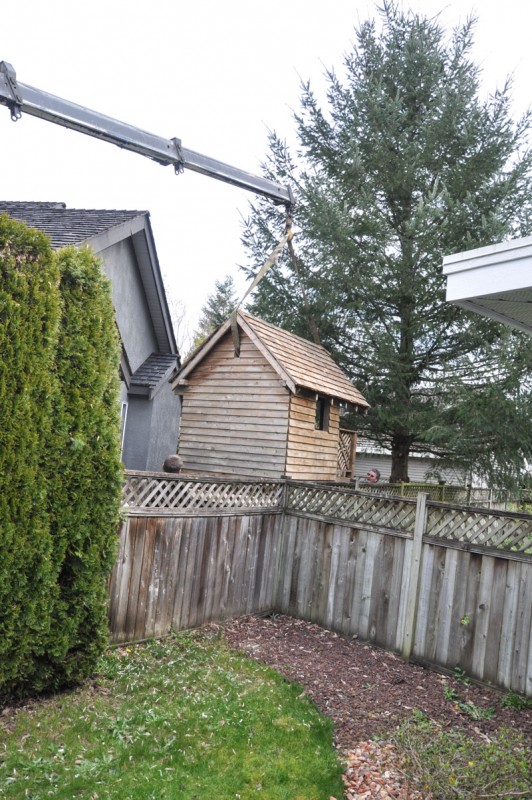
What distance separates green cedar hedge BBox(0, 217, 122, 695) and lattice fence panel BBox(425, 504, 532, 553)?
3771 millimetres

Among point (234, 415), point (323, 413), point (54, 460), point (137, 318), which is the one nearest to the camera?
point (54, 460)

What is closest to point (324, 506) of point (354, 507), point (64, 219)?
point (354, 507)

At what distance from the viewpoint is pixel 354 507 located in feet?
25.1

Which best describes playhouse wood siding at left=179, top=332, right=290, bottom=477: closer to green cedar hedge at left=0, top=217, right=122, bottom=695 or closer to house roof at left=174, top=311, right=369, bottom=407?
house roof at left=174, top=311, right=369, bottom=407

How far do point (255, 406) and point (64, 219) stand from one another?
223 inches

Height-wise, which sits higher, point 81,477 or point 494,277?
point 494,277

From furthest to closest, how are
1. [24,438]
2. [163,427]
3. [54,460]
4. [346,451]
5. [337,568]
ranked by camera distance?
[163,427], [346,451], [337,568], [54,460], [24,438]

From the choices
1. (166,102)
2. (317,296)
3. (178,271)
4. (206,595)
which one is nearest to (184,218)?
(178,271)

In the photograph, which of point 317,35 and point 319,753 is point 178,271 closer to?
point 317,35

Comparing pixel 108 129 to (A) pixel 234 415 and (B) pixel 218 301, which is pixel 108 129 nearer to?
(A) pixel 234 415

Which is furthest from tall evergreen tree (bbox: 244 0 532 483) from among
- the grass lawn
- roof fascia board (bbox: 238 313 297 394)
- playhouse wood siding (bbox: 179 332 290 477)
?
the grass lawn

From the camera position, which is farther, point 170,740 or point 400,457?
point 400,457

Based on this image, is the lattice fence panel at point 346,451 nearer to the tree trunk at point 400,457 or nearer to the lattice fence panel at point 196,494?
the tree trunk at point 400,457

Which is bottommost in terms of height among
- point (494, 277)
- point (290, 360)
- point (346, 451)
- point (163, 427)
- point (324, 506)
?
point (324, 506)
